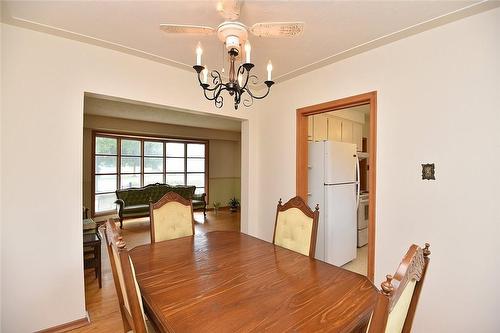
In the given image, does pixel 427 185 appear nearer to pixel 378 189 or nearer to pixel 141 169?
pixel 378 189

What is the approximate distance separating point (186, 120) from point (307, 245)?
A: 446cm

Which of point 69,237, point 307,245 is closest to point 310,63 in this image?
Result: point 307,245

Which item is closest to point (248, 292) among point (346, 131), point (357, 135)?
point (346, 131)

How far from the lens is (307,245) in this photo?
1.81 meters

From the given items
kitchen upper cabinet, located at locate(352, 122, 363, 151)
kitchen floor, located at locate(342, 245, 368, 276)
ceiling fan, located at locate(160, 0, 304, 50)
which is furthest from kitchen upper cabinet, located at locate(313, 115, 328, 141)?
ceiling fan, located at locate(160, 0, 304, 50)

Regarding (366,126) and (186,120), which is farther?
(186,120)

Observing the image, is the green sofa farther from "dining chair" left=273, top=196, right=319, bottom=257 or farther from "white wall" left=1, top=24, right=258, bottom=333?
"dining chair" left=273, top=196, right=319, bottom=257

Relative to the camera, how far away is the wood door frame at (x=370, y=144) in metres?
2.11

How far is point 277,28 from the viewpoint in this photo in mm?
1367

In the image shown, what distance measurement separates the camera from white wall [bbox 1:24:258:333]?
177 centimetres

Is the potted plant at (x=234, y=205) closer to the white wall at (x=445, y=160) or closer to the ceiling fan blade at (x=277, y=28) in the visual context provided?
the white wall at (x=445, y=160)

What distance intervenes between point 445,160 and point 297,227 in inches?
47.9

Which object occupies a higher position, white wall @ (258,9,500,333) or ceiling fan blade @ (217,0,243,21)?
ceiling fan blade @ (217,0,243,21)

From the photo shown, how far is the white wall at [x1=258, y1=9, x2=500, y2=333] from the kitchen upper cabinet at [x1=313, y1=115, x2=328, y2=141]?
44.1 inches
